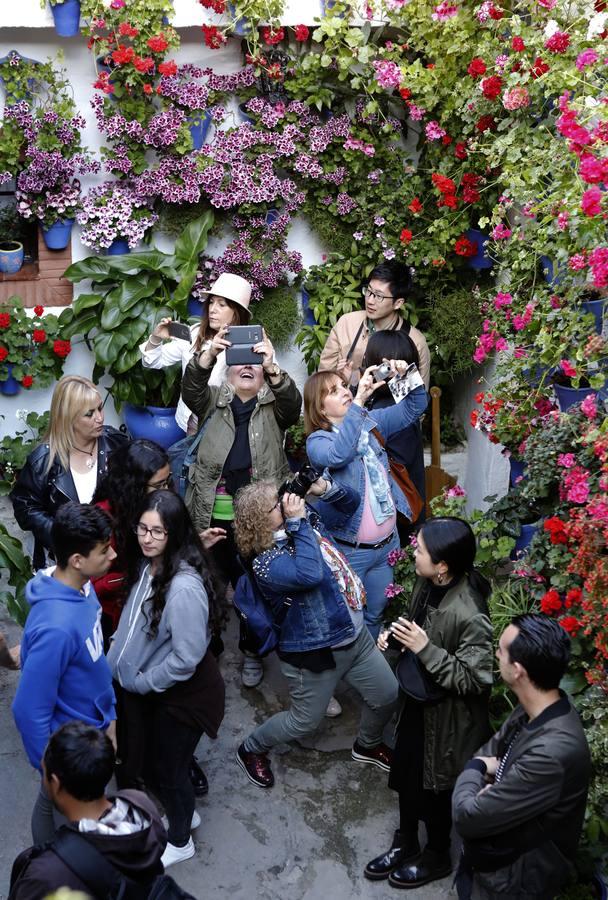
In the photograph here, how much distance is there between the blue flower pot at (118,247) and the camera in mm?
6584

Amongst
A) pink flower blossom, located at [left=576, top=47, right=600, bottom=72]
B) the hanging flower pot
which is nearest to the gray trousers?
pink flower blossom, located at [left=576, top=47, right=600, bottom=72]

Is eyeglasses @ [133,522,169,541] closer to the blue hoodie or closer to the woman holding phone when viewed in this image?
the blue hoodie

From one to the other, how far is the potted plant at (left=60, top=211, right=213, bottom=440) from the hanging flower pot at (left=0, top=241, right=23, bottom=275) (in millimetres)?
545

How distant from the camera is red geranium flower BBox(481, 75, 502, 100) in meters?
5.47

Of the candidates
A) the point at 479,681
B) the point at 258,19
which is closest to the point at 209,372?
the point at 479,681

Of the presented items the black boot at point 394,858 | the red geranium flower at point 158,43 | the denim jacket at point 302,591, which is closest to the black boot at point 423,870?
the black boot at point 394,858

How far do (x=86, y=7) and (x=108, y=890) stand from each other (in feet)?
16.9

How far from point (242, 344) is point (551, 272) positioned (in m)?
1.58

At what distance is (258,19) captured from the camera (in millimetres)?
6109

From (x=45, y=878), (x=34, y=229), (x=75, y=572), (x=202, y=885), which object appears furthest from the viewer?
(x=34, y=229)

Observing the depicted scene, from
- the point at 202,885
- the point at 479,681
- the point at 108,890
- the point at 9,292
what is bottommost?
the point at 202,885

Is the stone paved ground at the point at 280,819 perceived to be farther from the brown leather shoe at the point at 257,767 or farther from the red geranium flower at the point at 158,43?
the red geranium flower at the point at 158,43

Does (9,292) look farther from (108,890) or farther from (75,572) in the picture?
(108,890)

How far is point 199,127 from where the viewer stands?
6.42m
